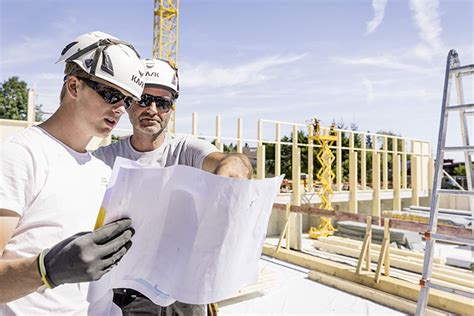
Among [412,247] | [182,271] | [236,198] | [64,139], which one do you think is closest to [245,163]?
[236,198]

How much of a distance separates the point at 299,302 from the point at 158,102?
3.59m

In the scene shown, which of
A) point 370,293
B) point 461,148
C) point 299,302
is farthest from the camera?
point 370,293

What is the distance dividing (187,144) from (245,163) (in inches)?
27.8

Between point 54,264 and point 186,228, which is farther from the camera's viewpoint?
point 186,228

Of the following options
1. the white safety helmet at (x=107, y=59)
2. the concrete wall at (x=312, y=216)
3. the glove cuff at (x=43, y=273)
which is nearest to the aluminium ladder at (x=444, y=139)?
the white safety helmet at (x=107, y=59)

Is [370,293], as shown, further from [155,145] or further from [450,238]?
[155,145]

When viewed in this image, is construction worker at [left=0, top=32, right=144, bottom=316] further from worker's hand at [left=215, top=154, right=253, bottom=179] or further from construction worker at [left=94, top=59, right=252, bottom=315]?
construction worker at [left=94, top=59, right=252, bottom=315]

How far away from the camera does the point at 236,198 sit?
39.6 inches

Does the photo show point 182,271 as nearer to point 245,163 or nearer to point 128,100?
point 245,163

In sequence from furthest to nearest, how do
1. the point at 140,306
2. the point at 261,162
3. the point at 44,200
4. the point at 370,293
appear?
the point at 261,162 < the point at 370,293 < the point at 140,306 < the point at 44,200

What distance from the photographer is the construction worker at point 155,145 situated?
5.85 feet

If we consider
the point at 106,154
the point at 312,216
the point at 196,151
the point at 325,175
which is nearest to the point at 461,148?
the point at 196,151

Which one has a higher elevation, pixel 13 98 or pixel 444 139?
pixel 13 98

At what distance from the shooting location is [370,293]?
4.57 m
